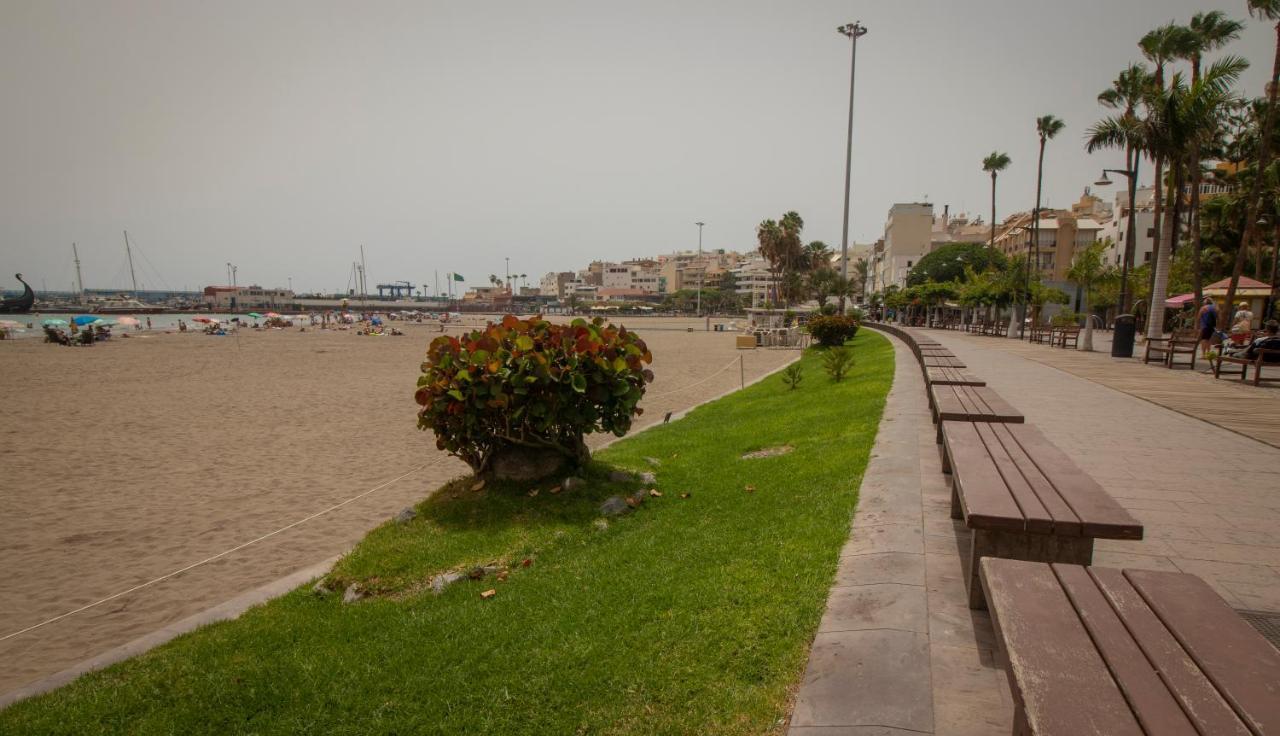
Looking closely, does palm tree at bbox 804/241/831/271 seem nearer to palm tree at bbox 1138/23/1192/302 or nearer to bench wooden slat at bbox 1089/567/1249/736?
palm tree at bbox 1138/23/1192/302

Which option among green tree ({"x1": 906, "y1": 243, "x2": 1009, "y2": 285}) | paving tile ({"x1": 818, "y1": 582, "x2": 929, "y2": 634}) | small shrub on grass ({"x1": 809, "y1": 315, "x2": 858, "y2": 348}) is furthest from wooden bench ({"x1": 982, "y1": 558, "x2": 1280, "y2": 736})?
green tree ({"x1": 906, "y1": 243, "x2": 1009, "y2": 285})

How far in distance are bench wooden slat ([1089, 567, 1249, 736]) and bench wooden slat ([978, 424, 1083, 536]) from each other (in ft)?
1.52

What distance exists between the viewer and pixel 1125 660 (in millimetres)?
1756

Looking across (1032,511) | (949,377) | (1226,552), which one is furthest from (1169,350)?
(1032,511)

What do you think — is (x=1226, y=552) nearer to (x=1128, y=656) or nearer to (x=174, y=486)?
(x=1128, y=656)

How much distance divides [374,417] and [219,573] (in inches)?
338

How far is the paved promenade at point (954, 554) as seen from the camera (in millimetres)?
2424

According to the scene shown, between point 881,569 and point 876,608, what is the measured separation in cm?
48

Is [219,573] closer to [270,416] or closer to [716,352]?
[270,416]

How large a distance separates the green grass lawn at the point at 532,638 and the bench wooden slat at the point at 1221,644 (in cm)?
138

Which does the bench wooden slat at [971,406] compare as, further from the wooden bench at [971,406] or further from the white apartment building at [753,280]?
the white apartment building at [753,280]

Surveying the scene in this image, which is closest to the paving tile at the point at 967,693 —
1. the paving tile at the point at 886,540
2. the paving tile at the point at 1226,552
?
the paving tile at the point at 886,540

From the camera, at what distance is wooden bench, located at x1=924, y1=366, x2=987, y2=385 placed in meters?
7.43

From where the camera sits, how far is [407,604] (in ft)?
14.3
